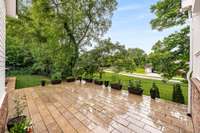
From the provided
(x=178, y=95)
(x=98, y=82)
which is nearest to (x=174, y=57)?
(x=178, y=95)

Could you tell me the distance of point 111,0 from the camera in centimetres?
958

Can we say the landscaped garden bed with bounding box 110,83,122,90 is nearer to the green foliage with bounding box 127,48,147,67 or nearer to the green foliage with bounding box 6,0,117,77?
the green foliage with bounding box 127,48,147,67

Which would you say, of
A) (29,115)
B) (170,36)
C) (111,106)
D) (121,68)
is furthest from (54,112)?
(170,36)

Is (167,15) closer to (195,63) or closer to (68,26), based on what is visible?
(195,63)

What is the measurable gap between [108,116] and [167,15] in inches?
187

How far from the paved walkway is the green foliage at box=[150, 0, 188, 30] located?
3.31 metres

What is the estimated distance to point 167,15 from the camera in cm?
568

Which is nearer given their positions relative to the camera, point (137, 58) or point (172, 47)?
point (172, 47)

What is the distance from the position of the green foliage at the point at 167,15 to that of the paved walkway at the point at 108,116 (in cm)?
331

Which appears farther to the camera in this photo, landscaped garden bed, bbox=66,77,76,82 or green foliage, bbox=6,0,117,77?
landscaped garden bed, bbox=66,77,76,82

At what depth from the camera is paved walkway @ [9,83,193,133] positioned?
10.4ft

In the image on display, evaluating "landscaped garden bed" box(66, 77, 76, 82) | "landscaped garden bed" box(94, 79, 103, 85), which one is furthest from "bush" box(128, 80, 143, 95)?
"landscaped garden bed" box(66, 77, 76, 82)

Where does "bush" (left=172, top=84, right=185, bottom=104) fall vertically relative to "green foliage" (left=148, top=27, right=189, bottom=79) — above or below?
below

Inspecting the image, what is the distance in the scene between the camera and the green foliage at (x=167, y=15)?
5594 millimetres
